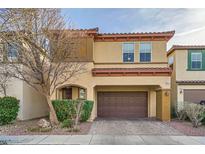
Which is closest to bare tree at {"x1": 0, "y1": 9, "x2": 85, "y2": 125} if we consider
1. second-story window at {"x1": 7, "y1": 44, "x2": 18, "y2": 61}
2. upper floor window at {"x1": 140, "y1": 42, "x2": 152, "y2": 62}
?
second-story window at {"x1": 7, "y1": 44, "x2": 18, "y2": 61}

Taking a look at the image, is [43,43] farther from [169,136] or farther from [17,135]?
[169,136]

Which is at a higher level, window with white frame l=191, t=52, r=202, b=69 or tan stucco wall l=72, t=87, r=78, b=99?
window with white frame l=191, t=52, r=202, b=69

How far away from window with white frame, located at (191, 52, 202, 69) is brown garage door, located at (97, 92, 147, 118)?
4.71 meters

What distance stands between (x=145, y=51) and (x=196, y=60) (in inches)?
176

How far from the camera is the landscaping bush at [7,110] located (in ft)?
49.9

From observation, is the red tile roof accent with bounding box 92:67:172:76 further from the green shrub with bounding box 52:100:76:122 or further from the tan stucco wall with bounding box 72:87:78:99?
the green shrub with bounding box 52:100:76:122

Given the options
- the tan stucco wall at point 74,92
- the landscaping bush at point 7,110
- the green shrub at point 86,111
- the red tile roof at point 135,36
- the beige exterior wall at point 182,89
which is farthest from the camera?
the beige exterior wall at point 182,89

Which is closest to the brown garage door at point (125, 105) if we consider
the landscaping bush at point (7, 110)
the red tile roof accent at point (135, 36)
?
the red tile roof accent at point (135, 36)

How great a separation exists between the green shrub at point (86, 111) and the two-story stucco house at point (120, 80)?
907 millimetres

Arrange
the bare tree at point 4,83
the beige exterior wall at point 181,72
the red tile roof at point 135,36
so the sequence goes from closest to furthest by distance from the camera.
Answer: the bare tree at point 4,83, the red tile roof at point 135,36, the beige exterior wall at point 181,72

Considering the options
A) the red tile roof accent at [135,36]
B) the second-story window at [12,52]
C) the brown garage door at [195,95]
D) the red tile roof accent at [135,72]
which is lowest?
the brown garage door at [195,95]

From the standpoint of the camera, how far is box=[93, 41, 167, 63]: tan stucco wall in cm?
1942

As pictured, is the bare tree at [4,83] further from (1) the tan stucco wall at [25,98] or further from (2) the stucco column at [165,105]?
(2) the stucco column at [165,105]
